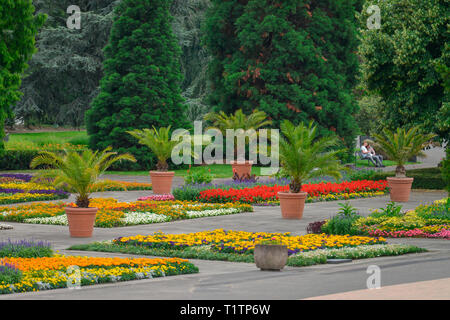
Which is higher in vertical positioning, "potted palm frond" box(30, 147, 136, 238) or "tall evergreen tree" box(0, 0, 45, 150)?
"tall evergreen tree" box(0, 0, 45, 150)

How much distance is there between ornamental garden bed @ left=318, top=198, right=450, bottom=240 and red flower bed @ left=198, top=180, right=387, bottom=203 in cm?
641

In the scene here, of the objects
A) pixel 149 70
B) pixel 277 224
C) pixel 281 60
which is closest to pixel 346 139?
pixel 281 60

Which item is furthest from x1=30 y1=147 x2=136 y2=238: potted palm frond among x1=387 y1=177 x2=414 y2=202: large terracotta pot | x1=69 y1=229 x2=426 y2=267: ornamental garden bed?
x1=387 y1=177 x2=414 y2=202: large terracotta pot

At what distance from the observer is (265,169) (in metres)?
42.4

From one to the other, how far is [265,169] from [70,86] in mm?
19291

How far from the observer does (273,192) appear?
2669 cm

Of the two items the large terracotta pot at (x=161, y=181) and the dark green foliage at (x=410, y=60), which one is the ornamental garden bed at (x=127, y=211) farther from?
the dark green foliage at (x=410, y=60)

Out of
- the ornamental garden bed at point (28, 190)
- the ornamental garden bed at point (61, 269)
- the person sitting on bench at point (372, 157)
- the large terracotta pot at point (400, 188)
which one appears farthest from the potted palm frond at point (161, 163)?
the person sitting on bench at point (372, 157)

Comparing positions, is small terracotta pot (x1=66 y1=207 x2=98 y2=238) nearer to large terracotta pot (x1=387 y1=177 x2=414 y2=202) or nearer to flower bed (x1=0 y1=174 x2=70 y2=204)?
flower bed (x1=0 y1=174 x2=70 y2=204)

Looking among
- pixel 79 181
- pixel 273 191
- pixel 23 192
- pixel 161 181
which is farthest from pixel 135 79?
pixel 79 181

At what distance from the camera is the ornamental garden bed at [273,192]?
25.5 metres

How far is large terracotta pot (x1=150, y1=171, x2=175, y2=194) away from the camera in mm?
28578

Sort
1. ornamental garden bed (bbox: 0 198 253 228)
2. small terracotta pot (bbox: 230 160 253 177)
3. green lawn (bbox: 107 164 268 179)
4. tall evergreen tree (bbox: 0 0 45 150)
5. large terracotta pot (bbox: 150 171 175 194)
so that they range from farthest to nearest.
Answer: green lawn (bbox: 107 164 268 179)
tall evergreen tree (bbox: 0 0 45 150)
small terracotta pot (bbox: 230 160 253 177)
large terracotta pot (bbox: 150 171 175 194)
ornamental garden bed (bbox: 0 198 253 228)

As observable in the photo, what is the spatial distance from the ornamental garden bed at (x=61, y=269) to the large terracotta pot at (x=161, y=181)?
14205 millimetres
